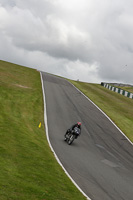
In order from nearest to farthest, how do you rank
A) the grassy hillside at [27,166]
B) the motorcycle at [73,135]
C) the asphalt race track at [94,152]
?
1. the grassy hillside at [27,166]
2. the asphalt race track at [94,152]
3. the motorcycle at [73,135]

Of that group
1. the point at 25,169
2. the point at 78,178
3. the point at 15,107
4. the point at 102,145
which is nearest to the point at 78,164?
the point at 78,178

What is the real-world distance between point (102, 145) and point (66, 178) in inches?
341

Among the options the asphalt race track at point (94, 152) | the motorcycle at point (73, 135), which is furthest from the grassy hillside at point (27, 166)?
the motorcycle at point (73, 135)

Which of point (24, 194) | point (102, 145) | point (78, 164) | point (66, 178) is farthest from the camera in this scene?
point (102, 145)

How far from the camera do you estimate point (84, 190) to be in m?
10.0

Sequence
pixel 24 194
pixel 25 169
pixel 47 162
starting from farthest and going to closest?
pixel 47 162 → pixel 25 169 → pixel 24 194

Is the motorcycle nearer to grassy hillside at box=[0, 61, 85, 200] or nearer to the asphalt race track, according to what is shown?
the asphalt race track

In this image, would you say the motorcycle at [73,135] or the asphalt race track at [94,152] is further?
the motorcycle at [73,135]

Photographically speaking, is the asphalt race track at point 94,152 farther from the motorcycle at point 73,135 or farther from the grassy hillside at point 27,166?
the grassy hillside at point 27,166

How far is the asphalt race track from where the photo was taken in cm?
1098

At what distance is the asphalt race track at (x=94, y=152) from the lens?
1098 cm

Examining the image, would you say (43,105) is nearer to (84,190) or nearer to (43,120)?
(43,120)

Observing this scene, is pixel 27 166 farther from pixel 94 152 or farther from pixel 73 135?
pixel 94 152

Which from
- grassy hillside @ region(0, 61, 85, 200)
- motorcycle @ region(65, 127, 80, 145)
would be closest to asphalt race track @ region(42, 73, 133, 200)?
motorcycle @ region(65, 127, 80, 145)
